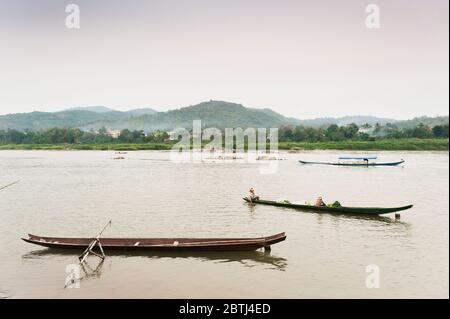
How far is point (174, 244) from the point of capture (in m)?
15.7

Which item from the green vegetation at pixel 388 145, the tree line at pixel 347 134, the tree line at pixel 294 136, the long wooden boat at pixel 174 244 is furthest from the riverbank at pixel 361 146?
the long wooden boat at pixel 174 244

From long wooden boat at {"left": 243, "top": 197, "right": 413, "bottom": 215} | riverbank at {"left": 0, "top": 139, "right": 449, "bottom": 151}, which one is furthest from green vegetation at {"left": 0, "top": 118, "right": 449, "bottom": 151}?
long wooden boat at {"left": 243, "top": 197, "right": 413, "bottom": 215}

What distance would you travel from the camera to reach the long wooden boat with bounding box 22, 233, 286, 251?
15602 millimetres

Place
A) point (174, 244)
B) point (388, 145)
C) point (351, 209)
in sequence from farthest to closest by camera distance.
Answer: point (388, 145) < point (351, 209) < point (174, 244)

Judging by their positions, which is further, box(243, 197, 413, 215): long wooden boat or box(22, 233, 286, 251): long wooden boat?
box(243, 197, 413, 215): long wooden boat

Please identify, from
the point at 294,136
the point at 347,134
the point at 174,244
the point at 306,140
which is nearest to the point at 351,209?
the point at 174,244

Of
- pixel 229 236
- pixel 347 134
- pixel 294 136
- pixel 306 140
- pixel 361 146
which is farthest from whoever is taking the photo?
pixel 294 136

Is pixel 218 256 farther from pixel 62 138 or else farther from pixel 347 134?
pixel 62 138

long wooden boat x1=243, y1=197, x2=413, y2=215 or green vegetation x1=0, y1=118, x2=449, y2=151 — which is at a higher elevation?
green vegetation x1=0, y1=118, x2=449, y2=151

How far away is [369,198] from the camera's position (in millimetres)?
30719

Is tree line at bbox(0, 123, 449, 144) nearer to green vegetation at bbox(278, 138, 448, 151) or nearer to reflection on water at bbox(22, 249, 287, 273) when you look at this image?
green vegetation at bbox(278, 138, 448, 151)

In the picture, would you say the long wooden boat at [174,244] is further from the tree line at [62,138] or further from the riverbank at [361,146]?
the tree line at [62,138]

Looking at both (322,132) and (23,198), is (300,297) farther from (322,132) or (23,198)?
(322,132)
